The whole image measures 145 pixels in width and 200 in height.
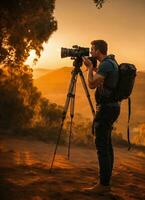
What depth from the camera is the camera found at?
616 centimetres

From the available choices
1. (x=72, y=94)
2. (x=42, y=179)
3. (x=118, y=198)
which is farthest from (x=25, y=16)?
(x=118, y=198)

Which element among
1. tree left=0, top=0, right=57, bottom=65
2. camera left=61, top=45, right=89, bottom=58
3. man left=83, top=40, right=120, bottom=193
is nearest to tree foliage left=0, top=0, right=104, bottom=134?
tree left=0, top=0, right=57, bottom=65

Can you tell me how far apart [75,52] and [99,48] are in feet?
2.72

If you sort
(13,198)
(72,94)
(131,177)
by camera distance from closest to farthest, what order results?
(13,198)
(72,94)
(131,177)

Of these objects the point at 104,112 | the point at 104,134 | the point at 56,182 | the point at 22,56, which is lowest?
the point at 56,182

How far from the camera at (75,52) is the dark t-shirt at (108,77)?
2.85 ft

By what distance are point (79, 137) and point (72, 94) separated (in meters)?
8.89

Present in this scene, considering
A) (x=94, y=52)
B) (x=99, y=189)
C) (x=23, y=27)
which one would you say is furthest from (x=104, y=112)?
(x=23, y=27)

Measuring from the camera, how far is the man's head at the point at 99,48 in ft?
17.9

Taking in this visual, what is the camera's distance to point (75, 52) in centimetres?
620

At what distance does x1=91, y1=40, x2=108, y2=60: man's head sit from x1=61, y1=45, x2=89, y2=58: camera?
63 centimetres

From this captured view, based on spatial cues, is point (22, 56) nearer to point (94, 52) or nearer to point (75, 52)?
point (75, 52)

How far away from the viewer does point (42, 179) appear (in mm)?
6008

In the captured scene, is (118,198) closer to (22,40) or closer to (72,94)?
(72,94)
